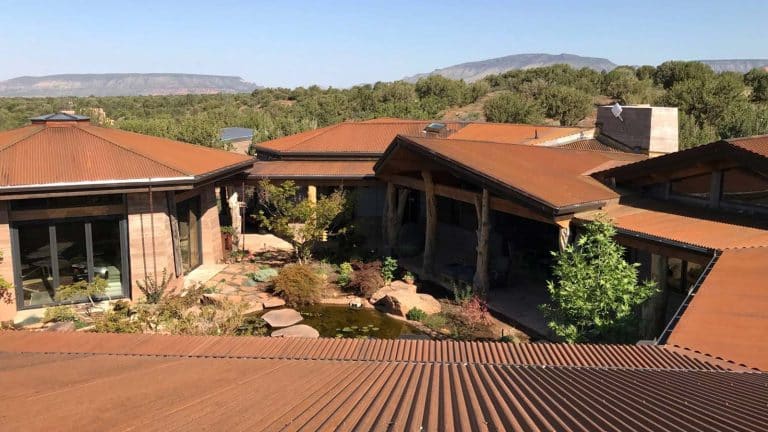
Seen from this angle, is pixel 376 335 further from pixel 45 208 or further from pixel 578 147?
pixel 578 147

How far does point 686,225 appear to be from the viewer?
39.8ft

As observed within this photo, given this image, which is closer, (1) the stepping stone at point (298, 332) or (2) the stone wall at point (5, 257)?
(1) the stepping stone at point (298, 332)

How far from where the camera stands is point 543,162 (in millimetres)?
17031

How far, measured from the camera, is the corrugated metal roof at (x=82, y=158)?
1449 centimetres

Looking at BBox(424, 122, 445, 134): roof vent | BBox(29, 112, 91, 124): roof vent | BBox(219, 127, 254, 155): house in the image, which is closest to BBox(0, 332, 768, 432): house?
BBox(29, 112, 91, 124): roof vent

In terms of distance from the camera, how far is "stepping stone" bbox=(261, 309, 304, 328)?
1444cm

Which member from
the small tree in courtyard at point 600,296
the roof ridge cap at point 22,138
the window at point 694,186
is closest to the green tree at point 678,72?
the window at point 694,186

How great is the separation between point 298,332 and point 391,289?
13.1 ft

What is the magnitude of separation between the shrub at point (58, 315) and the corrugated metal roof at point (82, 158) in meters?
3.08

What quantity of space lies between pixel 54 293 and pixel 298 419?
14.5m

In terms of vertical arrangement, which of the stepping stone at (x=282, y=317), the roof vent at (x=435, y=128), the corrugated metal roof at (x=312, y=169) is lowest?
the stepping stone at (x=282, y=317)

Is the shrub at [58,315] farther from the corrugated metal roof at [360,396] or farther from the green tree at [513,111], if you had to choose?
the green tree at [513,111]


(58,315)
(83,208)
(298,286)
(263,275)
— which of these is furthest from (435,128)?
(58,315)

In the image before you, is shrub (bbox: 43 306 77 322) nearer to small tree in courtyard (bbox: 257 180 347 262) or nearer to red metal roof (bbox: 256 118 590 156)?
small tree in courtyard (bbox: 257 180 347 262)
